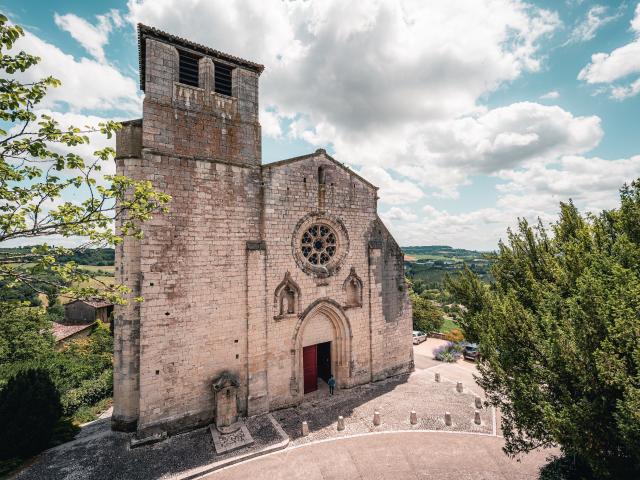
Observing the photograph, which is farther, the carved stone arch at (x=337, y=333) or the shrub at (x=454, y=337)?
the shrub at (x=454, y=337)

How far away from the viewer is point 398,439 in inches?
382

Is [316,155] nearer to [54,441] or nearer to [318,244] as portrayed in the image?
[318,244]

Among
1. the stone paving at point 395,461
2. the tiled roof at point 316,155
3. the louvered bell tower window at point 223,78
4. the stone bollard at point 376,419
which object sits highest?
→ the louvered bell tower window at point 223,78

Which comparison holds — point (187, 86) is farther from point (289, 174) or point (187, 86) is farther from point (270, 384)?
point (270, 384)

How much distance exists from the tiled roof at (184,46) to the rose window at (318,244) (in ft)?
22.6

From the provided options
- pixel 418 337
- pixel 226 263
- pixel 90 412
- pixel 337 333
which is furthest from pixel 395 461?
pixel 418 337

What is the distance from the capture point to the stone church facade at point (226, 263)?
9289mm

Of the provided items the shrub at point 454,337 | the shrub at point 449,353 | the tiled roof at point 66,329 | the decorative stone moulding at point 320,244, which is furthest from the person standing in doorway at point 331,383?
the tiled roof at point 66,329

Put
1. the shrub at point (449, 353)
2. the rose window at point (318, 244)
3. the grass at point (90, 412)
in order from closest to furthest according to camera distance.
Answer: the grass at point (90, 412) < the rose window at point (318, 244) < the shrub at point (449, 353)

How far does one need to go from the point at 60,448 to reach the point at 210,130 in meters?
11.3

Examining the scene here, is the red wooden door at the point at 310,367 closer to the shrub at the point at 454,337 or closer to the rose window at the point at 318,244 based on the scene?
the rose window at the point at 318,244

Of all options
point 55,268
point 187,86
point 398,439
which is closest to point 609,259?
point 398,439

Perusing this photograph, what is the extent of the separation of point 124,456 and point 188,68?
12.8 meters

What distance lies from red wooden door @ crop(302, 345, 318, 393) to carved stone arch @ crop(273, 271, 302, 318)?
2.13m
